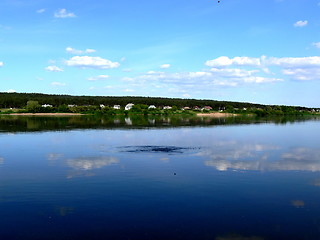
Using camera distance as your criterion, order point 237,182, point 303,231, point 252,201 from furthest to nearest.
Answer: point 237,182, point 252,201, point 303,231

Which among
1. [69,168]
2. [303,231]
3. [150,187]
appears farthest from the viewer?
[69,168]

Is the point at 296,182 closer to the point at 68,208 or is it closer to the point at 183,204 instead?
the point at 183,204

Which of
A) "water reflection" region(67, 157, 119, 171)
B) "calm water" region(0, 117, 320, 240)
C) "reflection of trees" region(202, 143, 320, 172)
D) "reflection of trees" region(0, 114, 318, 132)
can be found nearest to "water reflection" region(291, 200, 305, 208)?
"calm water" region(0, 117, 320, 240)

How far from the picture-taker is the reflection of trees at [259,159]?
3203cm

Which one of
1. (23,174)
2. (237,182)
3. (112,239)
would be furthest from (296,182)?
(23,174)

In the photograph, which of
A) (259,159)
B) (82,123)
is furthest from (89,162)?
(82,123)

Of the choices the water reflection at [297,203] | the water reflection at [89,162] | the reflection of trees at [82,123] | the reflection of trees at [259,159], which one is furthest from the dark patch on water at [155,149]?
the reflection of trees at [82,123]

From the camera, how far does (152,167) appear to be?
Result: 31.5m

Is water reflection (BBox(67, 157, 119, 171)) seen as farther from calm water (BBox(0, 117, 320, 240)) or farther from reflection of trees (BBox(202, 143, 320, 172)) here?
reflection of trees (BBox(202, 143, 320, 172))

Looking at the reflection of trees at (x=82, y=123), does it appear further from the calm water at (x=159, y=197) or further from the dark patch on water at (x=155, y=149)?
the calm water at (x=159, y=197)

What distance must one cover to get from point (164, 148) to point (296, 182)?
22256 mm

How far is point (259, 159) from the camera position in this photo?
36969mm

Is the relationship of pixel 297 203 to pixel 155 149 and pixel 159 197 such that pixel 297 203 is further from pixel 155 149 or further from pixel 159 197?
pixel 155 149

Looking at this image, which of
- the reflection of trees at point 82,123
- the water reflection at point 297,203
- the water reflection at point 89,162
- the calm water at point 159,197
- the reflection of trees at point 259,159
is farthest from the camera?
the reflection of trees at point 82,123
